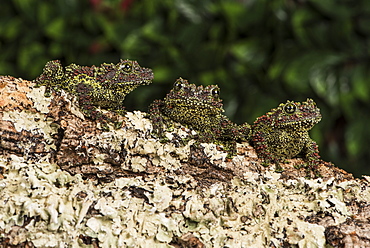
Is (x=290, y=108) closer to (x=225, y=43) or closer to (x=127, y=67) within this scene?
(x=127, y=67)

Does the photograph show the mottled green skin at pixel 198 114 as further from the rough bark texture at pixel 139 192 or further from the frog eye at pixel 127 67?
the frog eye at pixel 127 67

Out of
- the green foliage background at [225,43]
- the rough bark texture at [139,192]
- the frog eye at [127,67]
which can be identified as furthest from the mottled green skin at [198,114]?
the green foliage background at [225,43]

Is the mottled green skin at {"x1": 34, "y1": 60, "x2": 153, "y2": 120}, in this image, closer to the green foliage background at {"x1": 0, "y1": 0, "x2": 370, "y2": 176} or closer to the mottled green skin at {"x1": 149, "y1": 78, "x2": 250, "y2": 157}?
the mottled green skin at {"x1": 149, "y1": 78, "x2": 250, "y2": 157}

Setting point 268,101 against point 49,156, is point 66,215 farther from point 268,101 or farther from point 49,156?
point 268,101

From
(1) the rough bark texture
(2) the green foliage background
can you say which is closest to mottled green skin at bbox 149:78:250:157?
(1) the rough bark texture

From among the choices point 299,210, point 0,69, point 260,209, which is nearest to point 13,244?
point 260,209
